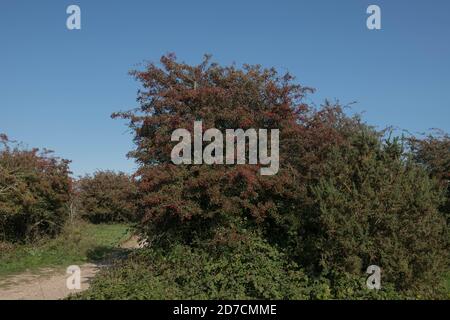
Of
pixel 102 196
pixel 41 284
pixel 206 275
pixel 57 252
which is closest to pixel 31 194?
pixel 57 252

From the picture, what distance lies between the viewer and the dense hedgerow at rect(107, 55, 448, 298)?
26.1ft

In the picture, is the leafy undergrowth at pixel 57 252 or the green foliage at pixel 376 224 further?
the leafy undergrowth at pixel 57 252

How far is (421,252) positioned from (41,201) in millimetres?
12643

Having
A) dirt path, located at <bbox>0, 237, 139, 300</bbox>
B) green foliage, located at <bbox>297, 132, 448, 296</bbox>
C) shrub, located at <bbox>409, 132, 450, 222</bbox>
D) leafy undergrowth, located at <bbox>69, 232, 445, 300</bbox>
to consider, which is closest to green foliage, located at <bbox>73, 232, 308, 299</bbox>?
leafy undergrowth, located at <bbox>69, 232, 445, 300</bbox>

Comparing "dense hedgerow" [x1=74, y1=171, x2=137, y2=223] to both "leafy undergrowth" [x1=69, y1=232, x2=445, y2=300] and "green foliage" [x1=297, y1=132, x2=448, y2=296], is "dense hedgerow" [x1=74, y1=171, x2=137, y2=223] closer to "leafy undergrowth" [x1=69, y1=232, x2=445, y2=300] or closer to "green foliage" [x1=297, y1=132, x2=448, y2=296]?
"leafy undergrowth" [x1=69, y1=232, x2=445, y2=300]

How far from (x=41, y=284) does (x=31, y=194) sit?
504cm

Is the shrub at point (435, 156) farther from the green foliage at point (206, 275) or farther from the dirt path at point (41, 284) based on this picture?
the dirt path at point (41, 284)

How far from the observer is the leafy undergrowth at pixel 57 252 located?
43.0 ft

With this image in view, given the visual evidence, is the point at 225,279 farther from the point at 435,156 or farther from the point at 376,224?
the point at 435,156

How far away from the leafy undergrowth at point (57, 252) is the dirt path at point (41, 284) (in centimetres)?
72

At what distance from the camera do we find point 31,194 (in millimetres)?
14852

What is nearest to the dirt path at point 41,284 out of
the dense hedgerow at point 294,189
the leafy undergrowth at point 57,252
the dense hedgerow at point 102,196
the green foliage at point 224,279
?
the leafy undergrowth at point 57,252

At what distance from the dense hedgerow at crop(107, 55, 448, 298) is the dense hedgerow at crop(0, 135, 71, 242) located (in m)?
5.73

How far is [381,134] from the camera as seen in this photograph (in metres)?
9.45
